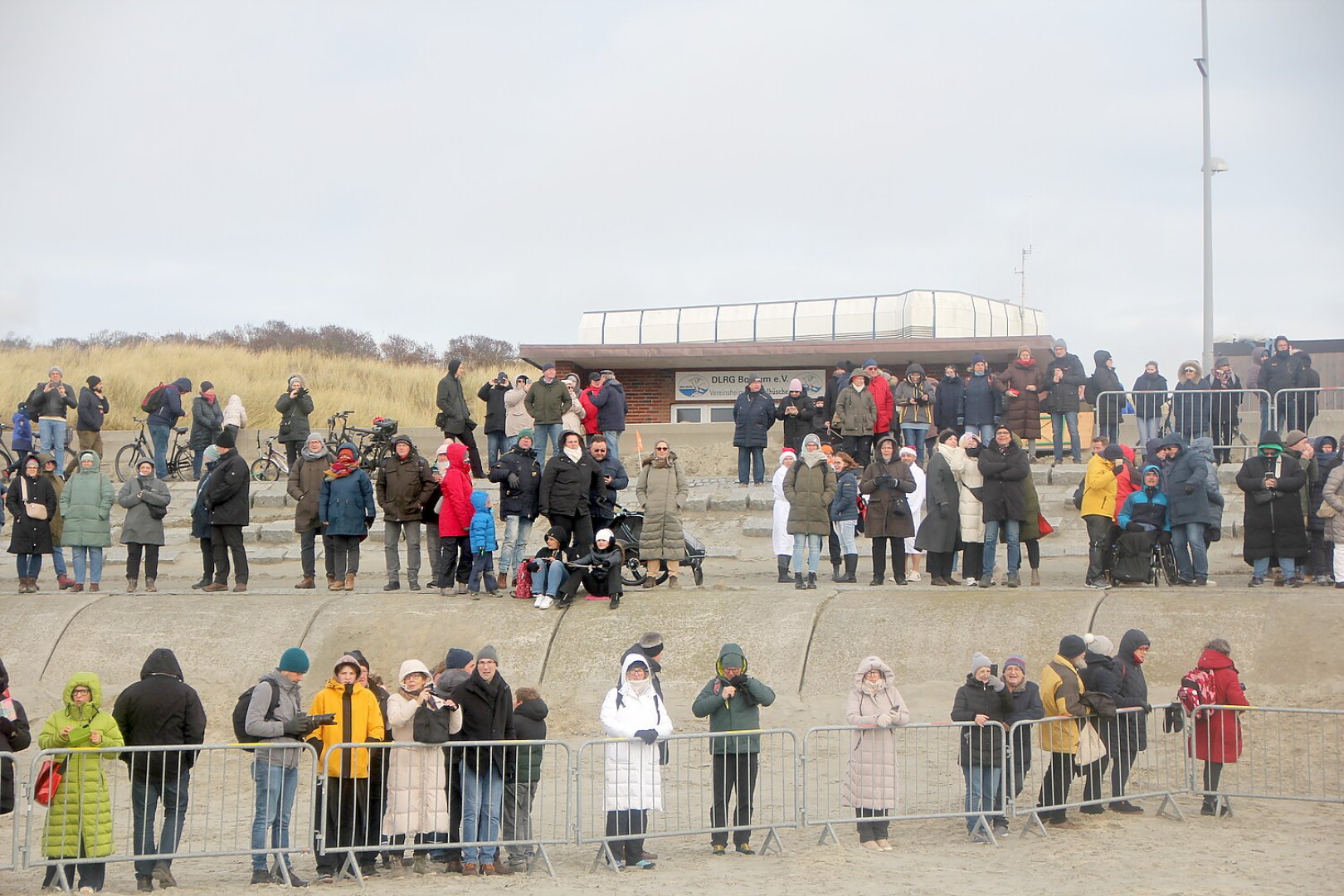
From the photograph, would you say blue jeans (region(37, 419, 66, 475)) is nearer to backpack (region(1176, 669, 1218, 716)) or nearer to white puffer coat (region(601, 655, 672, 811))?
white puffer coat (region(601, 655, 672, 811))

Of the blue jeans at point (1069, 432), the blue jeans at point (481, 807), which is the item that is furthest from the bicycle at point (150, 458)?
the blue jeans at point (481, 807)

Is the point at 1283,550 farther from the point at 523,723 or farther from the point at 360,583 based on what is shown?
the point at 360,583

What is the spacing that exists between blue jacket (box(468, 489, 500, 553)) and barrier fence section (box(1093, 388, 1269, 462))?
10.5 metres

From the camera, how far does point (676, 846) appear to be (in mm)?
10109

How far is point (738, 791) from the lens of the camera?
9.77 metres

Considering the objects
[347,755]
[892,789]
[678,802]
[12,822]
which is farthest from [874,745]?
[12,822]

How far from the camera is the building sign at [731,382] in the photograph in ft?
93.4

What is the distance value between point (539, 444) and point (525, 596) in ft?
17.4

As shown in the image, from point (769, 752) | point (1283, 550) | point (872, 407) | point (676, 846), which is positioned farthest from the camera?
point (872, 407)

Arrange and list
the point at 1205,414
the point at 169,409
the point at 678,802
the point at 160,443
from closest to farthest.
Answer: the point at 678,802, the point at 1205,414, the point at 169,409, the point at 160,443

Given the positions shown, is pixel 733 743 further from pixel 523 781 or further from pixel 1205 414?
pixel 1205 414

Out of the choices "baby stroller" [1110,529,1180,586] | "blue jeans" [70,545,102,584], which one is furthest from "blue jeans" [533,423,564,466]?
"baby stroller" [1110,529,1180,586]

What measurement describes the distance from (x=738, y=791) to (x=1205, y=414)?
1322 cm

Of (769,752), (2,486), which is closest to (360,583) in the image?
(2,486)
